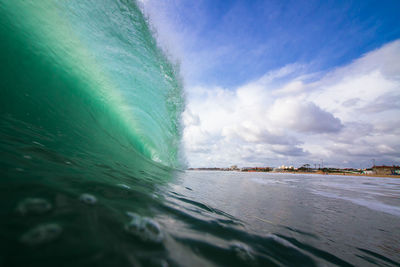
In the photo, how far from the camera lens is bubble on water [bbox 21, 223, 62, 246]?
79 centimetres

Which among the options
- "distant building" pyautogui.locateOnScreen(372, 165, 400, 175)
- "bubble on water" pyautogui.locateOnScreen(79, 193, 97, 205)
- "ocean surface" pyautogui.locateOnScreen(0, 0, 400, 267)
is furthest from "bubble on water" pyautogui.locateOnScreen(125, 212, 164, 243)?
"distant building" pyautogui.locateOnScreen(372, 165, 400, 175)

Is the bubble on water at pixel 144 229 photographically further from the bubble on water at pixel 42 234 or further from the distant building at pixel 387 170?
the distant building at pixel 387 170

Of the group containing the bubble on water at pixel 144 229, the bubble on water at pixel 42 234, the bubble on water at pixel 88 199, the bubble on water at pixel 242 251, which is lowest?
the bubble on water at pixel 242 251

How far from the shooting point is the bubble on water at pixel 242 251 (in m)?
1.33

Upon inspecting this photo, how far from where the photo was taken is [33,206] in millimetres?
1076

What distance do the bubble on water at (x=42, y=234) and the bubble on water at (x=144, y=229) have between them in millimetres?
400

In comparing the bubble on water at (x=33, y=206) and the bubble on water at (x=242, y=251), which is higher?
the bubble on water at (x=33, y=206)

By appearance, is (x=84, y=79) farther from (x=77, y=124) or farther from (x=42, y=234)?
(x=42, y=234)

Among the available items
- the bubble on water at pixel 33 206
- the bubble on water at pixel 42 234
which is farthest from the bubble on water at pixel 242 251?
the bubble on water at pixel 33 206

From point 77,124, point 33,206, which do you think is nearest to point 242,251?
point 33,206

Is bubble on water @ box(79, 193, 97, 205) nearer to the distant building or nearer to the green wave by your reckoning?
the green wave

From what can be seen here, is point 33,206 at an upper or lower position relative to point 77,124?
lower

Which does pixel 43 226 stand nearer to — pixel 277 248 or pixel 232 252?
pixel 232 252

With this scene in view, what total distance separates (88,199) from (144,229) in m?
0.57
